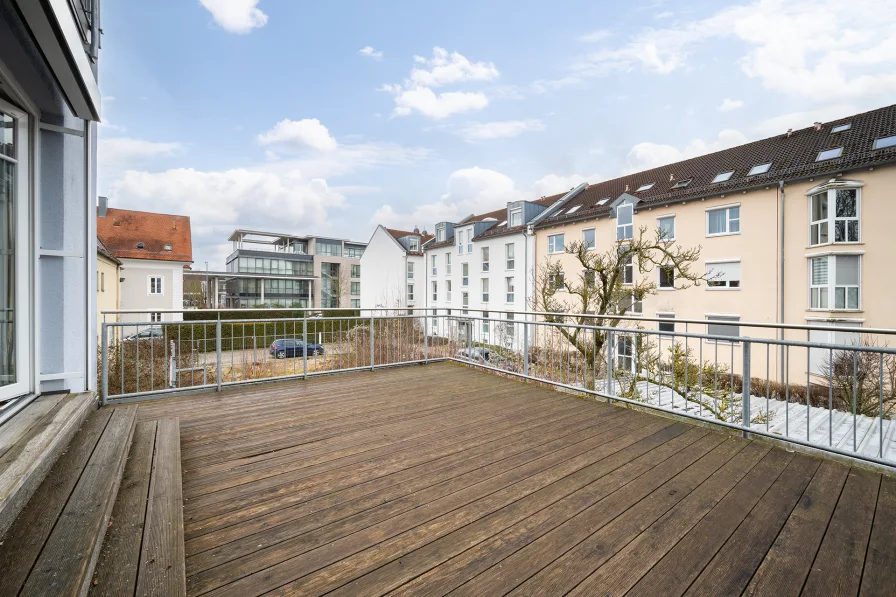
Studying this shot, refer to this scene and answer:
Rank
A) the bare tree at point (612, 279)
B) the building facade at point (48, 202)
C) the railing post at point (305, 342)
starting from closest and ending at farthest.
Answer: the building facade at point (48, 202) < the railing post at point (305, 342) < the bare tree at point (612, 279)

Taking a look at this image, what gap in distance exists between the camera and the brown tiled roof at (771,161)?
1457 cm

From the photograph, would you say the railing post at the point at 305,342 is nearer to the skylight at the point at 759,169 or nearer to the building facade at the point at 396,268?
the skylight at the point at 759,169

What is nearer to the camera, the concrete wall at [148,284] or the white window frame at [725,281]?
the white window frame at [725,281]

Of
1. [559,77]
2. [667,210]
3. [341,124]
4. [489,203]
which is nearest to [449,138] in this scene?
[559,77]

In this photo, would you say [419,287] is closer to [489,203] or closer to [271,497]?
[489,203]

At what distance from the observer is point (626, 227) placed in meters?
20.3

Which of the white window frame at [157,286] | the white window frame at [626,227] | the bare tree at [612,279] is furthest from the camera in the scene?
the white window frame at [157,286]

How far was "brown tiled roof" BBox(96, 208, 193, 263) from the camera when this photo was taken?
2450cm

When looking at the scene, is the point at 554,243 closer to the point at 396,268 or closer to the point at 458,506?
the point at 396,268

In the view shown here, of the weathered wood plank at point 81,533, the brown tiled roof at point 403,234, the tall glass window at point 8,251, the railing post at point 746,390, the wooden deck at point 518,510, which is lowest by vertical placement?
the wooden deck at point 518,510

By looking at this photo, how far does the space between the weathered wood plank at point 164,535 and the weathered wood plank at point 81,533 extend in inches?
6.2

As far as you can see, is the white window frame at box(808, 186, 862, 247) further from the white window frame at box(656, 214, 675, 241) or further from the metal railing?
the metal railing

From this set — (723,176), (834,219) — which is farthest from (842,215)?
(723,176)

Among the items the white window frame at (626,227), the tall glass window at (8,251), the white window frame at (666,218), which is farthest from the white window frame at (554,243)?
the tall glass window at (8,251)
